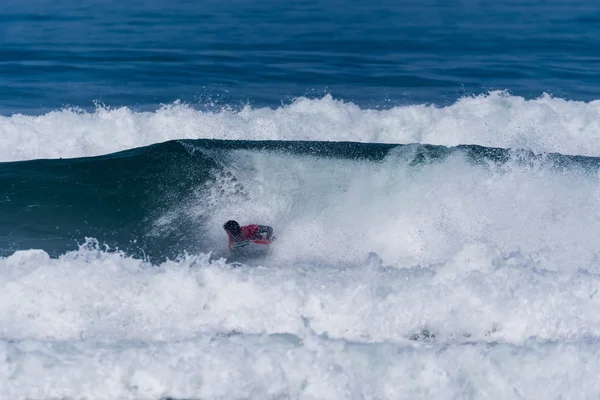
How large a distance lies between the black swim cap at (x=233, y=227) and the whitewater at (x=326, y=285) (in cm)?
19

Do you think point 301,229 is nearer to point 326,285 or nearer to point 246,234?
point 246,234

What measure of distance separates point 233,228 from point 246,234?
0.18 m

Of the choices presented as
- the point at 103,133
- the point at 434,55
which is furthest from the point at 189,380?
the point at 434,55

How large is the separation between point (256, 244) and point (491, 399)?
3.88 m

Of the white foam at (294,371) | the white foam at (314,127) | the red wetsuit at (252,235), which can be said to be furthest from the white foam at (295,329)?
the white foam at (314,127)

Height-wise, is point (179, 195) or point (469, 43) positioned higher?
point (469, 43)

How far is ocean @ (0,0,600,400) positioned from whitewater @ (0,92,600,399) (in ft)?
0.08

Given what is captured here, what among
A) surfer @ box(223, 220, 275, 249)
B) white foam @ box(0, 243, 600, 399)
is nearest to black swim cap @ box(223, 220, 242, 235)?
surfer @ box(223, 220, 275, 249)

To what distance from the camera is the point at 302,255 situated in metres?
8.80

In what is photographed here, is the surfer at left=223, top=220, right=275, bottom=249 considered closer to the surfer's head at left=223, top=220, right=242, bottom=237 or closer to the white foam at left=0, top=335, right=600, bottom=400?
the surfer's head at left=223, top=220, right=242, bottom=237

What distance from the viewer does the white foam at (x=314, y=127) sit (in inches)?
531

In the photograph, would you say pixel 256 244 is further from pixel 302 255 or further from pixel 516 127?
pixel 516 127

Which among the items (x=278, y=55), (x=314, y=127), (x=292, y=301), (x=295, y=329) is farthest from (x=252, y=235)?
(x=278, y=55)

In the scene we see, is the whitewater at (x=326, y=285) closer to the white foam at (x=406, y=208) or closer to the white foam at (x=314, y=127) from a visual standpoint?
the white foam at (x=406, y=208)
